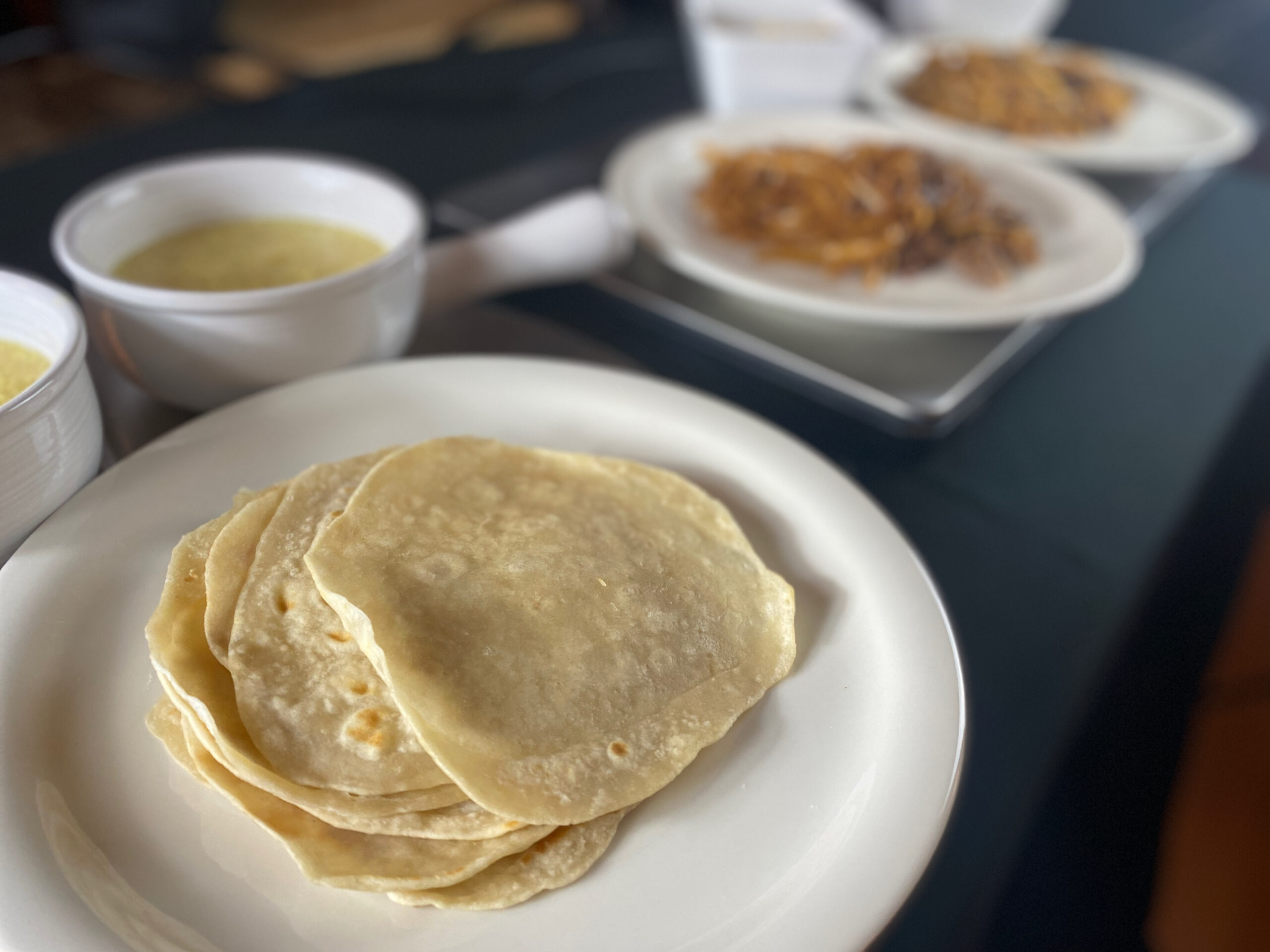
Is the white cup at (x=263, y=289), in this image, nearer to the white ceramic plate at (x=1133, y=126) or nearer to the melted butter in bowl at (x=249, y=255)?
the melted butter in bowl at (x=249, y=255)

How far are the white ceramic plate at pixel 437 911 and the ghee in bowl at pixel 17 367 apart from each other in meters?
0.09

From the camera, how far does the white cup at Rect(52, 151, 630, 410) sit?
2.24 ft

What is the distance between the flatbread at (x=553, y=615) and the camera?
0.49m

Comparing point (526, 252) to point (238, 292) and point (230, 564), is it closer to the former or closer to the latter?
point (238, 292)

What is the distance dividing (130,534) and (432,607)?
22 centimetres

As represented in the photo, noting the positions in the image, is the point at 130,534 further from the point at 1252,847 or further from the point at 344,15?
the point at 344,15

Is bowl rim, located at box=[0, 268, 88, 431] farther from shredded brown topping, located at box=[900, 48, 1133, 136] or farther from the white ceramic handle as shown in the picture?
shredded brown topping, located at box=[900, 48, 1133, 136]

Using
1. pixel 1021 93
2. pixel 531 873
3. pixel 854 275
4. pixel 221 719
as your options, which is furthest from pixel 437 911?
pixel 1021 93

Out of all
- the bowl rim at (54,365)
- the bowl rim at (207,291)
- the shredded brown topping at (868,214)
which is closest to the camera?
the bowl rim at (54,365)

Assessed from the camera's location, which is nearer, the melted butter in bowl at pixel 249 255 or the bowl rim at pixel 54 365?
the bowl rim at pixel 54 365

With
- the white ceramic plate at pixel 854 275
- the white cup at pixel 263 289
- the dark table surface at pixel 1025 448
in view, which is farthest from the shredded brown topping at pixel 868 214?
the white cup at pixel 263 289

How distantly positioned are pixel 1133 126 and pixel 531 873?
173cm

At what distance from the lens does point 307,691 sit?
51 cm

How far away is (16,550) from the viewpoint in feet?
1.83
